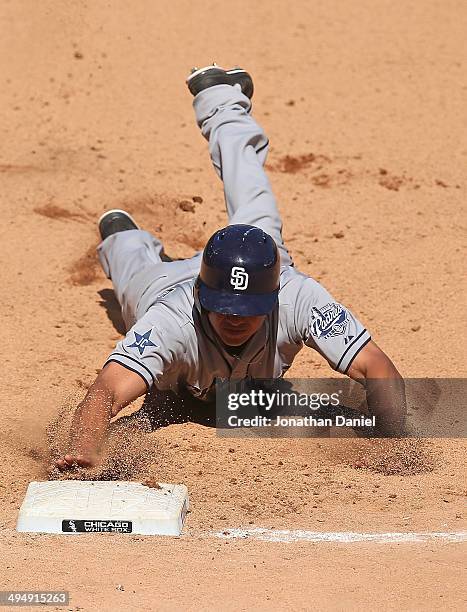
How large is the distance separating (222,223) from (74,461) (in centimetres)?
346

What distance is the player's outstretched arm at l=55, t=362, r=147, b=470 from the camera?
458 centimetres

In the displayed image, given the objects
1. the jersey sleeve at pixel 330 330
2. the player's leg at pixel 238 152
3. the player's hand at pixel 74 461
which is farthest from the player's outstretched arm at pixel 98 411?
the player's leg at pixel 238 152

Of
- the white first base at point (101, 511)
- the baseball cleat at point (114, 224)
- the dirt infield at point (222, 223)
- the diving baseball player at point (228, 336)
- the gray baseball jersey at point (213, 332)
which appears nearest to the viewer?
the dirt infield at point (222, 223)

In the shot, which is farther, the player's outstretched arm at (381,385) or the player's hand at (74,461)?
the player's outstretched arm at (381,385)

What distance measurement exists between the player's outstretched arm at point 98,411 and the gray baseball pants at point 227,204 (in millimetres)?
861

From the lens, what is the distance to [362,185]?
27.3 feet

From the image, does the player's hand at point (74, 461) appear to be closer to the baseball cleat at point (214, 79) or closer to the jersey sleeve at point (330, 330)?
the jersey sleeve at point (330, 330)

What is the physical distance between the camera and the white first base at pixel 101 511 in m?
4.15

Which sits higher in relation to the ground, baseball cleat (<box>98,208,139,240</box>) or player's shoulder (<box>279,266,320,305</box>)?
baseball cleat (<box>98,208,139,240</box>)

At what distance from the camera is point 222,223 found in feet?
25.5

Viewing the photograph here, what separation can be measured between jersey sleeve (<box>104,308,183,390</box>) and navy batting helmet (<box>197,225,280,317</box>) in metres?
0.24

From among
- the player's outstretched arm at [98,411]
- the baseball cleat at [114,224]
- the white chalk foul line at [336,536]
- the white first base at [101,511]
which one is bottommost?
the white chalk foul line at [336,536]

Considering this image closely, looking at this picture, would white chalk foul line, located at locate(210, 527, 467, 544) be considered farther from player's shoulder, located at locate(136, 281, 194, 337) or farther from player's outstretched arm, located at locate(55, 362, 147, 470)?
player's shoulder, located at locate(136, 281, 194, 337)

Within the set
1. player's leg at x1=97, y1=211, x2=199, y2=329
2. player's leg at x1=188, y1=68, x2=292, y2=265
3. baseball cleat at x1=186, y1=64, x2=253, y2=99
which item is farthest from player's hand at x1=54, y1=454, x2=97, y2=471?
baseball cleat at x1=186, y1=64, x2=253, y2=99
